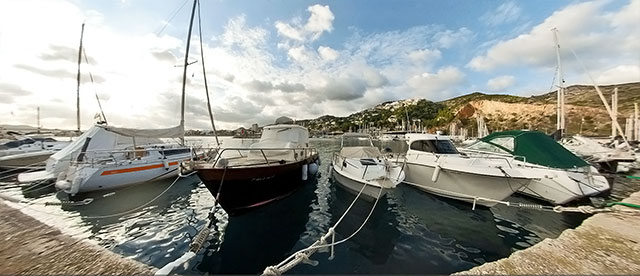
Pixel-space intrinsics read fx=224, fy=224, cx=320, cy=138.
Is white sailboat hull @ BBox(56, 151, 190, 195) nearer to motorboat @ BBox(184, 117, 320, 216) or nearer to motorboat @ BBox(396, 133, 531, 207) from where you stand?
motorboat @ BBox(184, 117, 320, 216)

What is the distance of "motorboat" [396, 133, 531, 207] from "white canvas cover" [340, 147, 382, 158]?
1.64 metres

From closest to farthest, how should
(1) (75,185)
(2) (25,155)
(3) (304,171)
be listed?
(1) (75,185) → (3) (304,171) → (2) (25,155)

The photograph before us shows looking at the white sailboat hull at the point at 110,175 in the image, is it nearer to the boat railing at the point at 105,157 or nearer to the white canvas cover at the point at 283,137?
the boat railing at the point at 105,157

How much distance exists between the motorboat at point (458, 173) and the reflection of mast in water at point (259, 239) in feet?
17.6

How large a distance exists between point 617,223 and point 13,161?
1212 inches

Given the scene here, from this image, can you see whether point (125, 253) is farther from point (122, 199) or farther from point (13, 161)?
point (13, 161)

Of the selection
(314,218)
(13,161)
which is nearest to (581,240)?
(314,218)

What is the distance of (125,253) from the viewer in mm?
5352

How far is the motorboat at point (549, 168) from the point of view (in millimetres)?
8016

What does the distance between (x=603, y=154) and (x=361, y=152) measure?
1561cm

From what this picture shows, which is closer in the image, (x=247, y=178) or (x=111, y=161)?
(x=247, y=178)

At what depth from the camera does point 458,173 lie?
8453 millimetres

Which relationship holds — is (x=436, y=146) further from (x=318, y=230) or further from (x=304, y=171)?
(x=318, y=230)

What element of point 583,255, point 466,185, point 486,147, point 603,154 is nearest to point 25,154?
point 466,185
